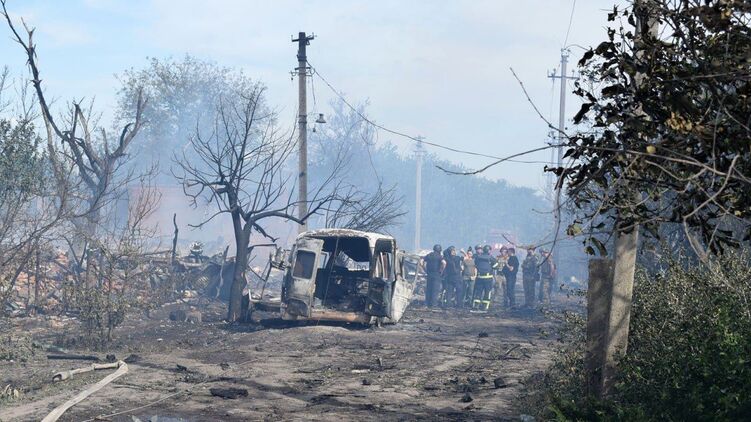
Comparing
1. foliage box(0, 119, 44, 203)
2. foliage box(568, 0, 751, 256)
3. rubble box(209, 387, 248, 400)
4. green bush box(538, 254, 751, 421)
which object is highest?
foliage box(0, 119, 44, 203)

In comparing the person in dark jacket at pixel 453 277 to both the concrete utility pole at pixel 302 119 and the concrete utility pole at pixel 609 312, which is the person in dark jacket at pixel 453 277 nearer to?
the concrete utility pole at pixel 302 119

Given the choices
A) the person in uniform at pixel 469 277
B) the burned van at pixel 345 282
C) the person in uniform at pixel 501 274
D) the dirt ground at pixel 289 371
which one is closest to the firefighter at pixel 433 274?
the person in uniform at pixel 469 277

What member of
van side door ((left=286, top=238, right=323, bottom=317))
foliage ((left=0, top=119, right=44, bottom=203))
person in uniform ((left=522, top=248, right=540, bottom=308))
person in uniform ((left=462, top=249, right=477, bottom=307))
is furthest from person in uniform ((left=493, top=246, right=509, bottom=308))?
foliage ((left=0, top=119, right=44, bottom=203))

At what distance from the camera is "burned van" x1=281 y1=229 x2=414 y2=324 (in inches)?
724

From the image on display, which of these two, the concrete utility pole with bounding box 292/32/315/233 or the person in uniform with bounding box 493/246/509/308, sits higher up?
the concrete utility pole with bounding box 292/32/315/233

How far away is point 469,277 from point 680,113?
23570 mm

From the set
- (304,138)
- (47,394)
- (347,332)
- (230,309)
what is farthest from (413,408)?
(304,138)

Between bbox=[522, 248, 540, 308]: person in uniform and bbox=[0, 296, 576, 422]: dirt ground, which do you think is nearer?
bbox=[0, 296, 576, 422]: dirt ground

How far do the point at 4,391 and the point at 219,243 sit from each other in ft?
154

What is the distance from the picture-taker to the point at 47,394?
10398mm

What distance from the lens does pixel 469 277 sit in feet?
90.5

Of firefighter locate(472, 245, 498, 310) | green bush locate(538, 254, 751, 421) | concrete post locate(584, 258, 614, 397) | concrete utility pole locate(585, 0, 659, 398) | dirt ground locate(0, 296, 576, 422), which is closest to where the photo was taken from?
green bush locate(538, 254, 751, 421)

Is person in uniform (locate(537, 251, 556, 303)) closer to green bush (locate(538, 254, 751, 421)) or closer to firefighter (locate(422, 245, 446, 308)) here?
firefighter (locate(422, 245, 446, 308))

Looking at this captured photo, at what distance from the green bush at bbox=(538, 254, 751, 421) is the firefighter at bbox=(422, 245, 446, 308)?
1786 cm
